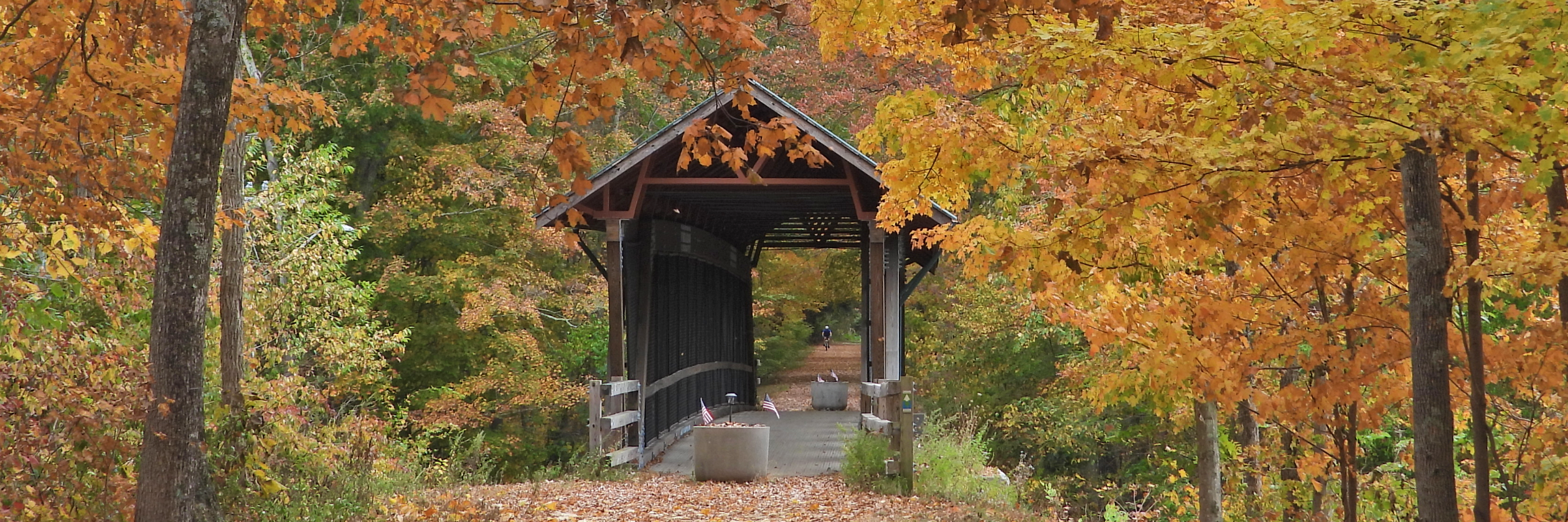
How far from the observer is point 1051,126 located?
847cm

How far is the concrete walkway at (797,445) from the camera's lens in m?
12.7

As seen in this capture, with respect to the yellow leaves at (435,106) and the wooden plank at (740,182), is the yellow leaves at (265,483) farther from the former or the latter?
the wooden plank at (740,182)

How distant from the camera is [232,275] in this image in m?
9.77

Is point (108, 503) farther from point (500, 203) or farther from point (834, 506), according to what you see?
point (500, 203)

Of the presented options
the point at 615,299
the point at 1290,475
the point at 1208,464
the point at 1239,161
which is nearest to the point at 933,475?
the point at 1290,475

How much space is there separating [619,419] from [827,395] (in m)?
10.3

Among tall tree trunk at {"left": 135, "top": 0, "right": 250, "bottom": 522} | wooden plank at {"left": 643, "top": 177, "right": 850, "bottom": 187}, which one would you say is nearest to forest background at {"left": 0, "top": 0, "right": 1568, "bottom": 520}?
tall tree trunk at {"left": 135, "top": 0, "right": 250, "bottom": 522}

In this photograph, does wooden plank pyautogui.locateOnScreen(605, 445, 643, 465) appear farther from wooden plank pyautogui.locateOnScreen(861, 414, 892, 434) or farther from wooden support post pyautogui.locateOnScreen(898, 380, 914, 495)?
wooden support post pyautogui.locateOnScreen(898, 380, 914, 495)

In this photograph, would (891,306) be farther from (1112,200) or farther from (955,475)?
(1112,200)

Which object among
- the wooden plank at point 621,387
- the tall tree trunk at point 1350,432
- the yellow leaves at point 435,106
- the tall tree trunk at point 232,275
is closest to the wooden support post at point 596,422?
the wooden plank at point 621,387

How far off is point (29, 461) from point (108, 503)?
559 millimetres

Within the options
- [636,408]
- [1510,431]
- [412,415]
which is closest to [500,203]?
[412,415]

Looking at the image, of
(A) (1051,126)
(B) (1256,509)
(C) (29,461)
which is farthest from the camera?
(B) (1256,509)

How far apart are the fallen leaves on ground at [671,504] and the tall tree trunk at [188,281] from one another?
1915 mm
